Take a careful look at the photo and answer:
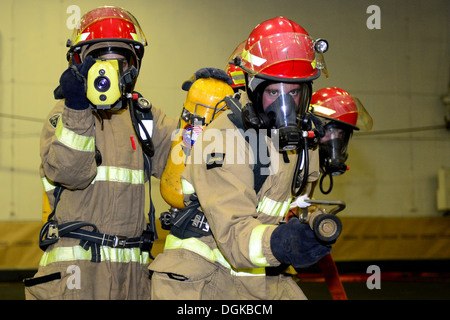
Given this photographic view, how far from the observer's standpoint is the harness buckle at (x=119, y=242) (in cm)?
281

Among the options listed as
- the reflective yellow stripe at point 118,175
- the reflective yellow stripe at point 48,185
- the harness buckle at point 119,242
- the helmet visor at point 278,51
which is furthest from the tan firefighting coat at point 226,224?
the reflective yellow stripe at point 48,185

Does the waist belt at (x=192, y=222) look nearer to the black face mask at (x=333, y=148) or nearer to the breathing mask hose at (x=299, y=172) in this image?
the breathing mask hose at (x=299, y=172)

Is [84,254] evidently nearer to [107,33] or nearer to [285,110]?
[107,33]

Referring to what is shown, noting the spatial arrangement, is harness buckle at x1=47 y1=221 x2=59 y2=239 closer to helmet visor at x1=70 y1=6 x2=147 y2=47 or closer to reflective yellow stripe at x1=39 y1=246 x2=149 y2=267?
reflective yellow stripe at x1=39 y1=246 x2=149 y2=267

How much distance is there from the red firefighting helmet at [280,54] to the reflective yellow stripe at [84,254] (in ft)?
3.85

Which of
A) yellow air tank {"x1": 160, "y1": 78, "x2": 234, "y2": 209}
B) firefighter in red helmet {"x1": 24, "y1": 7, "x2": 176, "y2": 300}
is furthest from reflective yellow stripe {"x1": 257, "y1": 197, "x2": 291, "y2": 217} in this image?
firefighter in red helmet {"x1": 24, "y1": 7, "x2": 176, "y2": 300}

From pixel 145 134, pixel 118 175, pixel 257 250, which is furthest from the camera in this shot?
pixel 145 134

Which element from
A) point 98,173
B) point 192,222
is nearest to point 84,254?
point 98,173

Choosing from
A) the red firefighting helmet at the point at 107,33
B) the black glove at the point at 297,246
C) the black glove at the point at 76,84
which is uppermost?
the red firefighting helmet at the point at 107,33

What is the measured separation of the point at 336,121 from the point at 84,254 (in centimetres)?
214

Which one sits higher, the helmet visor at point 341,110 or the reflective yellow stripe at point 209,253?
the helmet visor at point 341,110

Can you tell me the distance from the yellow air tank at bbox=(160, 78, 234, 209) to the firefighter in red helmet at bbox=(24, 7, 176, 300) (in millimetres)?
232

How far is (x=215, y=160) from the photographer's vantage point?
2.04 meters

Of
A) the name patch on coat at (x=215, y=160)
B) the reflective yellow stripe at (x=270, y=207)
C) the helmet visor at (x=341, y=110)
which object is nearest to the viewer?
the name patch on coat at (x=215, y=160)
